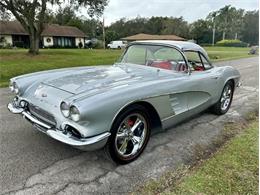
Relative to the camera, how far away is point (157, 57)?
4477 millimetres

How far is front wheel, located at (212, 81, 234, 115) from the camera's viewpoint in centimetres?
523

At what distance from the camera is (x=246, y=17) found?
87.5m

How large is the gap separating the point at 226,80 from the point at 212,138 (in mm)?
1544

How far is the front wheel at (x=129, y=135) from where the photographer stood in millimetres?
3038

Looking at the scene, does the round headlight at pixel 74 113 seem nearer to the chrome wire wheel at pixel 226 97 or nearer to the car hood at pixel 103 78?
the car hood at pixel 103 78

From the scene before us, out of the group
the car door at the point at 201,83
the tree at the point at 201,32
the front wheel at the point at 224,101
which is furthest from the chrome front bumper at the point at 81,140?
the tree at the point at 201,32

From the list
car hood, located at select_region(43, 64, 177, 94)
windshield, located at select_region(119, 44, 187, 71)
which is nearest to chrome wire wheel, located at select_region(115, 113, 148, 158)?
car hood, located at select_region(43, 64, 177, 94)

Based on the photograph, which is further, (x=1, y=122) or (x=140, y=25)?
(x=140, y=25)

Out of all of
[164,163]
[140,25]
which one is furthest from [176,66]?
[140,25]

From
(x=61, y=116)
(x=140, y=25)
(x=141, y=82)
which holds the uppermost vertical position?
(x=140, y=25)

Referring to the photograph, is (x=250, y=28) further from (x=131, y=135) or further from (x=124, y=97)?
(x=124, y=97)

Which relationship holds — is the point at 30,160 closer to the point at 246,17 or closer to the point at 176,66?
the point at 176,66

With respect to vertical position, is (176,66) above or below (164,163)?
above

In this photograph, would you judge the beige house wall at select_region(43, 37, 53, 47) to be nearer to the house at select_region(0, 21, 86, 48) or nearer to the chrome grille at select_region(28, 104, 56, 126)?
the house at select_region(0, 21, 86, 48)
